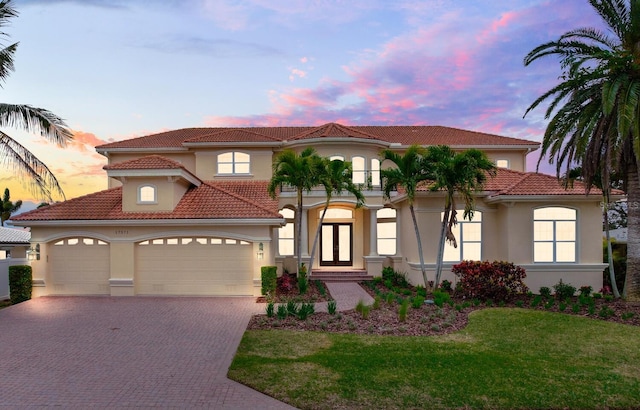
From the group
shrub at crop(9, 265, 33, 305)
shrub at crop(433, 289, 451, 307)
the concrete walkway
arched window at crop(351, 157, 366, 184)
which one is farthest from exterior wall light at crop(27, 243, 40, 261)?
shrub at crop(433, 289, 451, 307)

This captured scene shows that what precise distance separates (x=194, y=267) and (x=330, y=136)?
9192 mm

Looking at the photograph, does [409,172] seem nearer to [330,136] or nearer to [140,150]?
[330,136]

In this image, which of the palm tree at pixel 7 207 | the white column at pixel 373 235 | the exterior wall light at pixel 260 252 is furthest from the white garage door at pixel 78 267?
the palm tree at pixel 7 207

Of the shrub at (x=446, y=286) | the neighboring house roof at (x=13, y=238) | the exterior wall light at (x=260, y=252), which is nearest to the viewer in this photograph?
the exterior wall light at (x=260, y=252)

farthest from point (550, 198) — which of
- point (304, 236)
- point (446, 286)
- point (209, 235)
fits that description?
point (209, 235)

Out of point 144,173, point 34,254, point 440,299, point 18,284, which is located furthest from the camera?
point 144,173

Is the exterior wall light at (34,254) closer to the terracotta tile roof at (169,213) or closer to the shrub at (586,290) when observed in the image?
the terracotta tile roof at (169,213)

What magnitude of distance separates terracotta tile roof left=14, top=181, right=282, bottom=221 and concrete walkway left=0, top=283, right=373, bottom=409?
3066 mm

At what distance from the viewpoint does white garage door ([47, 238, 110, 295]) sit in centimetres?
1595

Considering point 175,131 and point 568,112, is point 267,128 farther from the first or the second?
point 568,112

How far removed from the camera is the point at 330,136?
68.8ft

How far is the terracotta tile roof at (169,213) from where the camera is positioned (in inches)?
621

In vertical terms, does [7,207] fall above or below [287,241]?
above

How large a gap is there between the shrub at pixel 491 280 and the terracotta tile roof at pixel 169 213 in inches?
278
